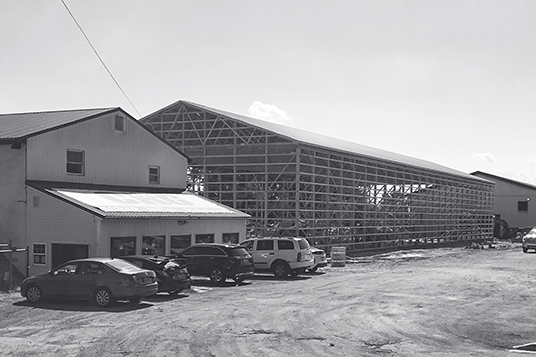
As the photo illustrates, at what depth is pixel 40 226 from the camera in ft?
88.1

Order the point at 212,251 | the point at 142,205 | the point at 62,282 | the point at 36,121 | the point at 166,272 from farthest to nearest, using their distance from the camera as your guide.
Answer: the point at 36,121 < the point at 142,205 < the point at 212,251 < the point at 166,272 < the point at 62,282

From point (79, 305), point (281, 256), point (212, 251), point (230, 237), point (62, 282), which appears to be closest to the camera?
point (79, 305)

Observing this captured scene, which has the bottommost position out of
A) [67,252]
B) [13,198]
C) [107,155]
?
[67,252]

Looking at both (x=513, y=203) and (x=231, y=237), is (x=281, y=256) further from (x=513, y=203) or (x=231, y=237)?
(x=513, y=203)

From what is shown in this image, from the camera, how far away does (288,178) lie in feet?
147

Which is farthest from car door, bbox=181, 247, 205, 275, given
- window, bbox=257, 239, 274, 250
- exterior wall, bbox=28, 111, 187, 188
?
exterior wall, bbox=28, 111, 187, 188

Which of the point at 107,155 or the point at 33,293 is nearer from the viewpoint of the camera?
the point at 33,293

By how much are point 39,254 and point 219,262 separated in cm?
707

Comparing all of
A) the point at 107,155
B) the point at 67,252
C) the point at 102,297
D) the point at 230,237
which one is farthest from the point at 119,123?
the point at 102,297

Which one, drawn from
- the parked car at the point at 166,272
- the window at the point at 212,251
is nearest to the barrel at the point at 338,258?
the window at the point at 212,251

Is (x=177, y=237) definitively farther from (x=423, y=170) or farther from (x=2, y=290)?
(x=423, y=170)

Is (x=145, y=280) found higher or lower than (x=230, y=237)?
lower

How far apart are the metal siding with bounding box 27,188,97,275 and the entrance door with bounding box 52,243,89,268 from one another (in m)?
0.17

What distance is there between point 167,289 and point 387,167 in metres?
35.9
